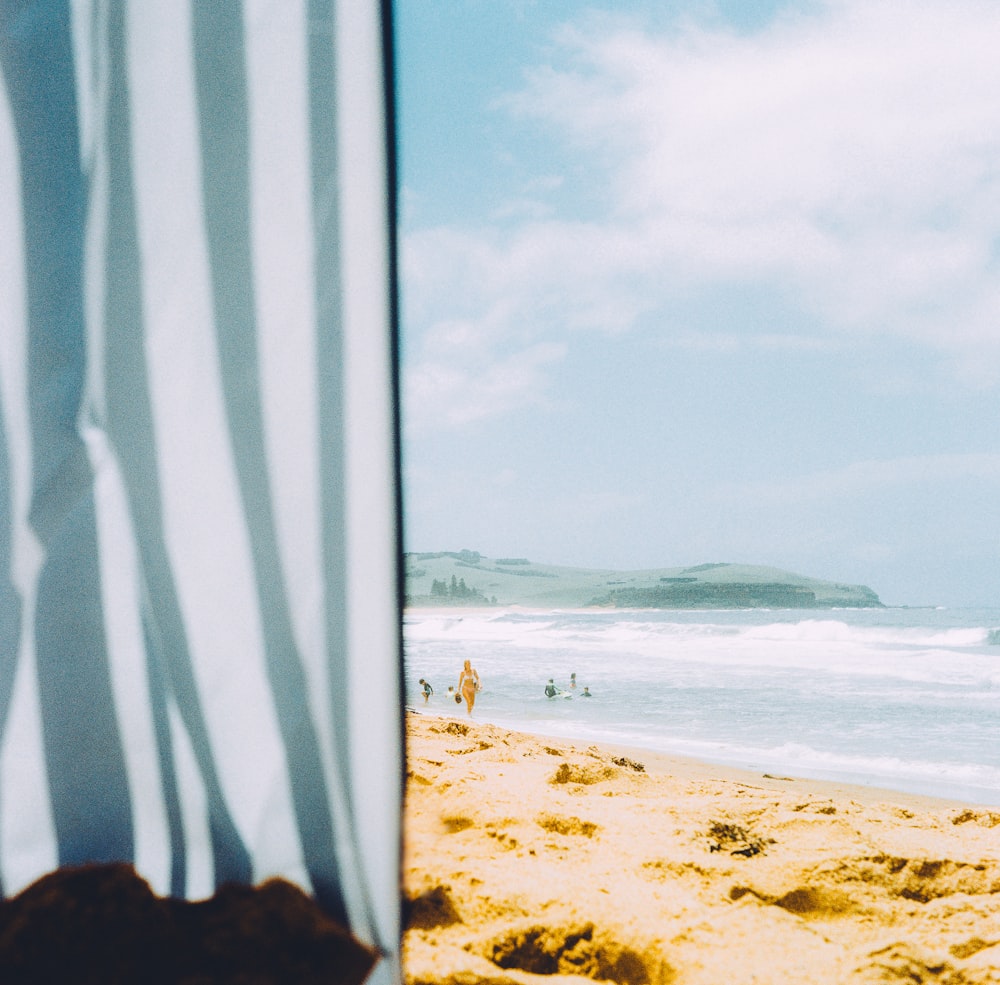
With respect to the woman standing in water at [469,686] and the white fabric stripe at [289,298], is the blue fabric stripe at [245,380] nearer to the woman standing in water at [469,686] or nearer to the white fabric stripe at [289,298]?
the white fabric stripe at [289,298]

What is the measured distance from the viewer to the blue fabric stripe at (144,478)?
4.09ft

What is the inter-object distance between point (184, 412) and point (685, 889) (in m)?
1.60

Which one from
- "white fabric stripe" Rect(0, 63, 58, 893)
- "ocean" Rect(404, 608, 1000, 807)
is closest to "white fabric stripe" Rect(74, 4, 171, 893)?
"white fabric stripe" Rect(0, 63, 58, 893)

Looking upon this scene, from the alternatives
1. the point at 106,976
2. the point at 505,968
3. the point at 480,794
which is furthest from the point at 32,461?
the point at 480,794

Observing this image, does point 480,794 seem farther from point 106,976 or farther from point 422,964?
point 106,976

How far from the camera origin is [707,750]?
5730mm

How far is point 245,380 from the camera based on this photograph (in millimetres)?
1245

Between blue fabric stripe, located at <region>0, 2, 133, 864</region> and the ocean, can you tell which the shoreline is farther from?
blue fabric stripe, located at <region>0, 2, 133, 864</region>

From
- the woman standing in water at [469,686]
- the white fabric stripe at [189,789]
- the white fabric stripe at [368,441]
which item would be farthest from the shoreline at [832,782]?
the white fabric stripe at [368,441]

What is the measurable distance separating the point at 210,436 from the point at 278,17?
69 centimetres

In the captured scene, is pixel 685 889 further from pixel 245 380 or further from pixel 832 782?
pixel 832 782

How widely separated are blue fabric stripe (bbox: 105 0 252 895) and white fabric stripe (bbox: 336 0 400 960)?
0.25 meters

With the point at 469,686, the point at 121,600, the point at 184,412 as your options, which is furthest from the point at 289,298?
the point at 469,686

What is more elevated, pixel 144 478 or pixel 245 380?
pixel 245 380
